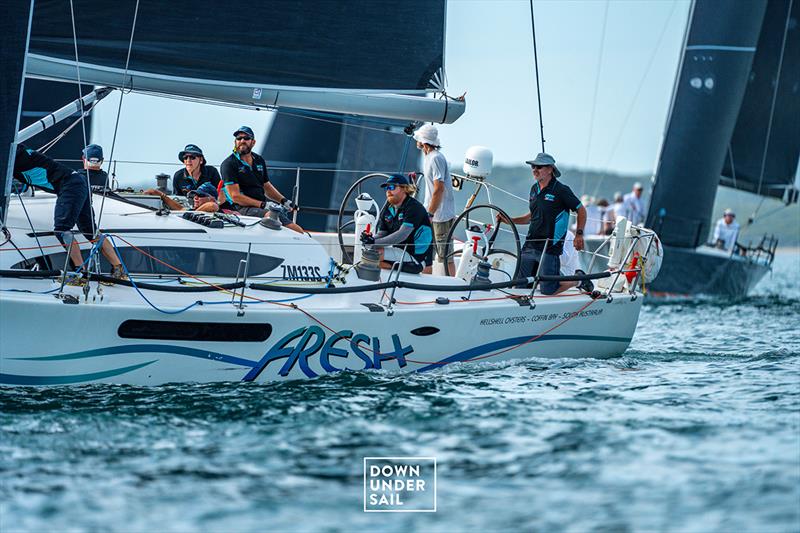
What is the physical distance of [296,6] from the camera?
29.0 ft

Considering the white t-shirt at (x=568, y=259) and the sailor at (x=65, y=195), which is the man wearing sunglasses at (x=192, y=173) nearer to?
the sailor at (x=65, y=195)

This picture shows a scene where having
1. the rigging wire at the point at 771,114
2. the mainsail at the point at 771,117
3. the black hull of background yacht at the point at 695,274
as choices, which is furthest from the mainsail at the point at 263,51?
the mainsail at the point at 771,117

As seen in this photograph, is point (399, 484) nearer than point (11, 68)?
Yes

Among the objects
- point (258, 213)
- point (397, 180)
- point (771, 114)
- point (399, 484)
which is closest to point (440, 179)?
point (397, 180)

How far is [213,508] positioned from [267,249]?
11.5ft

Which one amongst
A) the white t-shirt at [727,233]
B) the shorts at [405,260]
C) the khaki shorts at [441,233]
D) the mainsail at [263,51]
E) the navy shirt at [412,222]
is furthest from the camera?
the white t-shirt at [727,233]

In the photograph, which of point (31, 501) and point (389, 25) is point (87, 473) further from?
point (389, 25)

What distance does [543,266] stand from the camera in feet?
29.4

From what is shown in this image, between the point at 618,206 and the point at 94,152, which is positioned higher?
the point at 618,206

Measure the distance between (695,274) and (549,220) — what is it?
10.3 m

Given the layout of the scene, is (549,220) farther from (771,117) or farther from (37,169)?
(771,117)

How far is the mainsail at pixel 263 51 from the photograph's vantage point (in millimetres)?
8109

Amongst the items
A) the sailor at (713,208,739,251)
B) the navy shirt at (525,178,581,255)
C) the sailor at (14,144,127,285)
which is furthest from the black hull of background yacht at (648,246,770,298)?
Result: the sailor at (14,144,127,285)

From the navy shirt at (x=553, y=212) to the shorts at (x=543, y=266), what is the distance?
0.08 metres
